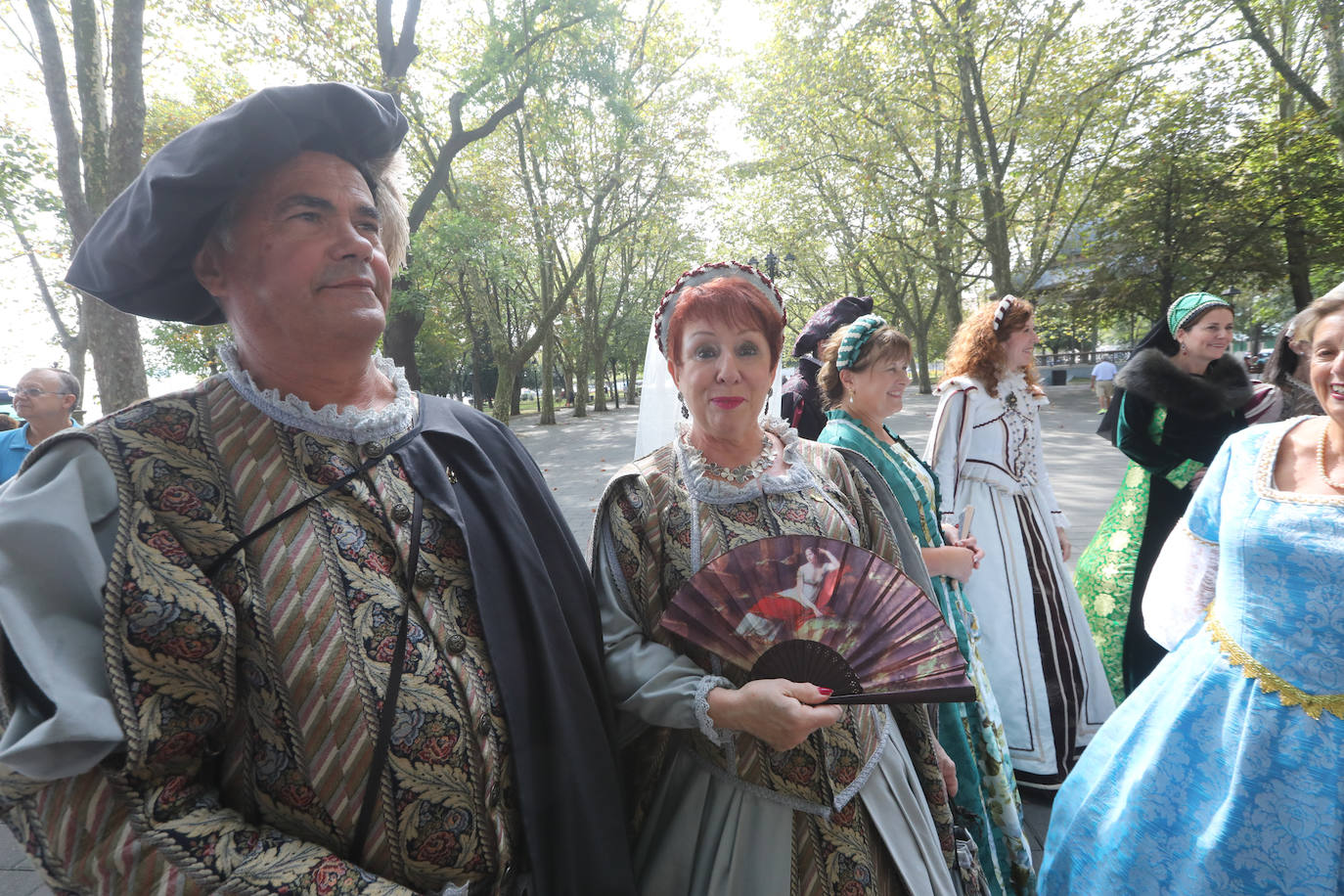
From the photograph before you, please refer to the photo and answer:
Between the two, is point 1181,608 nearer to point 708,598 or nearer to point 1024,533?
point 1024,533

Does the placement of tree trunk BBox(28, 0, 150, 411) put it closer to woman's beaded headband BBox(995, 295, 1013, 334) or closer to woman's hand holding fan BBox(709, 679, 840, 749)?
woman's hand holding fan BBox(709, 679, 840, 749)

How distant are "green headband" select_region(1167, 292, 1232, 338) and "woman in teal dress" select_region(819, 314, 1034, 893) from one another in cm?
192

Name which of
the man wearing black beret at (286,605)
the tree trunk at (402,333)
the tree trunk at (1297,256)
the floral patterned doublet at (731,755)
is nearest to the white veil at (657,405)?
the floral patterned doublet at (731,755)

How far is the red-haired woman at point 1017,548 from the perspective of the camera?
3.26 m

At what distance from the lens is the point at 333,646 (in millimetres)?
1098

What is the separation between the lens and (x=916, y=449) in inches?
412

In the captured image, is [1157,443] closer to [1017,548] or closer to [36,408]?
[1017,548]

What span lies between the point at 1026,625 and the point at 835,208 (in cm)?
1913

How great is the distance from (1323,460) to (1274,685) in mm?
637

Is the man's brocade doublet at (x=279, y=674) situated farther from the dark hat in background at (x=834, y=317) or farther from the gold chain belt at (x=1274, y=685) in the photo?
the dark hat in background at (x=834, y=317)

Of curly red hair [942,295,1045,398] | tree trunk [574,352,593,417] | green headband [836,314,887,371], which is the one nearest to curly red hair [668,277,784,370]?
green headband [836,314,887,371]

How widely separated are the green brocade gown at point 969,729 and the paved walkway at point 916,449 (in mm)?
583

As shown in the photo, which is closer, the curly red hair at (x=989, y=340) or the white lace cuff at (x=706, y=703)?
the white lace cuff at (x=706, y=703)

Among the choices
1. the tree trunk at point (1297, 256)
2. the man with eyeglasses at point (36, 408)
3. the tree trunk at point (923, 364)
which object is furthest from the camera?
the tree trunk at point (923, 364)
